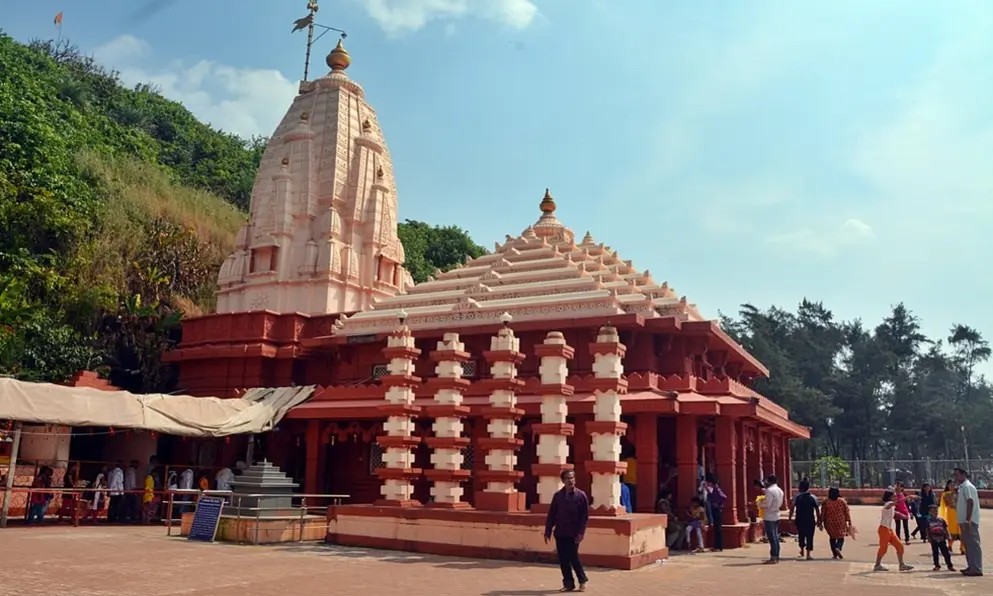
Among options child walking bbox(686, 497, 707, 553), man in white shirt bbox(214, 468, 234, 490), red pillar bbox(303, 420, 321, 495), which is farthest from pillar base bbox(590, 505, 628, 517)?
man in white shirt bbox(214, 468, 234, 490)

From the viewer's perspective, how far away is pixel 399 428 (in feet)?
48.0

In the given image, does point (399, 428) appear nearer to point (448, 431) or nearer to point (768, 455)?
point (448, 431)

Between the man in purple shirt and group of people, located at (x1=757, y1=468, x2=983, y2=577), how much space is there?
498 centimetres

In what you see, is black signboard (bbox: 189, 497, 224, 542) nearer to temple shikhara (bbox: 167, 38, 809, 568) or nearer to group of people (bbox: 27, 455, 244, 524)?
temple shikhara (bbox: 167, 38, 809, 568)

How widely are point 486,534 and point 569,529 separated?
134 inches

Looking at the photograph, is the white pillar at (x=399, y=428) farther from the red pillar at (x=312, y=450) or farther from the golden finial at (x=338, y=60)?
the golden finial at (x=338, y=60)

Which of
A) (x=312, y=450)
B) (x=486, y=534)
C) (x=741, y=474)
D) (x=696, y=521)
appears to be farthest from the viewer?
(x=312, y=450)

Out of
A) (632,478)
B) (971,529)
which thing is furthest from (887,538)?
(632,478)

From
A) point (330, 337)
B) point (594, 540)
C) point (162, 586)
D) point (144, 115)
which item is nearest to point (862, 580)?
point (594, 540)

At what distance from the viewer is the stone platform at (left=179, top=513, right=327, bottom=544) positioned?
45.1 ft

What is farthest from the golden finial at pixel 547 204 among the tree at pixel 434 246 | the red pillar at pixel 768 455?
the tree at pixel 434 246

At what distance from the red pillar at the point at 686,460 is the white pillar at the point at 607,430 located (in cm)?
373

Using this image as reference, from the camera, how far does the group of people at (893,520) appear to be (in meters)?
11.1

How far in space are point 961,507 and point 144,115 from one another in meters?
59.1
